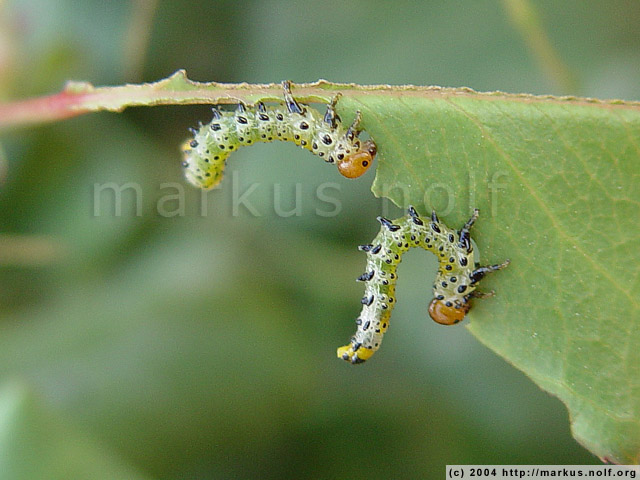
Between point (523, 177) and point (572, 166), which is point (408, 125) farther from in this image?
point (572, 166)

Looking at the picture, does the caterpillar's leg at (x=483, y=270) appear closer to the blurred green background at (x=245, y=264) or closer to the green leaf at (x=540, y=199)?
the green leaf at (x=540, y=199)

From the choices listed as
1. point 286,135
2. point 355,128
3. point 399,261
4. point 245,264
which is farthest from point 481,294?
point 245,264

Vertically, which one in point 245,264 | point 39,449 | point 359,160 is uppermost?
point 245,264

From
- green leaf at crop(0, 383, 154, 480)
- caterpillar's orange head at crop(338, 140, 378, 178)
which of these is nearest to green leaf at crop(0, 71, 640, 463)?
caterpillar's orange head at crop(338, 140, 378, 178)

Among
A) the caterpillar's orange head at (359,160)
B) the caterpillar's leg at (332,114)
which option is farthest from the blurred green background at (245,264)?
the caterpillar's leg at (332,114)

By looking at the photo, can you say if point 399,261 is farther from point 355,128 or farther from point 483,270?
point 355,128

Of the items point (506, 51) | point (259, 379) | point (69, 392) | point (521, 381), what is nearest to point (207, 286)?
point (259, 379)
